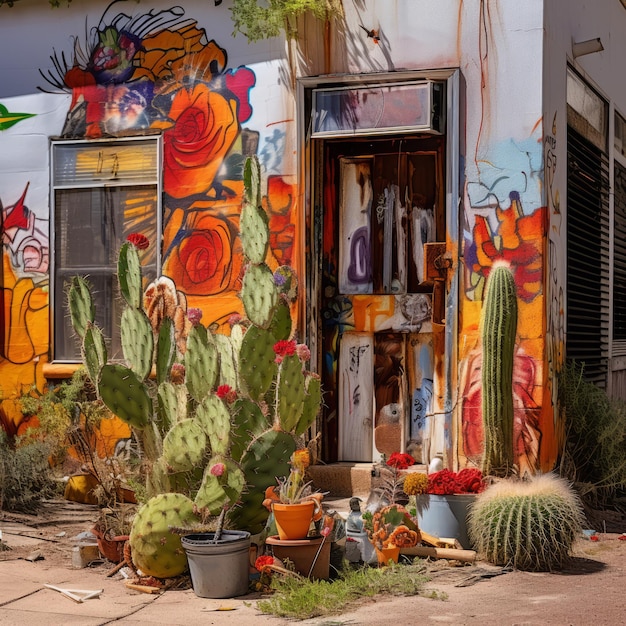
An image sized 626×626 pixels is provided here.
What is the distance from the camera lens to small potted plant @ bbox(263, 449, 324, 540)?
6230 millimetres

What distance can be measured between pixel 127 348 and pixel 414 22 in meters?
3.58

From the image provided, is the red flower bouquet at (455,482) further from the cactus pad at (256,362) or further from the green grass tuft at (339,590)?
the cactus pad at (256,362)

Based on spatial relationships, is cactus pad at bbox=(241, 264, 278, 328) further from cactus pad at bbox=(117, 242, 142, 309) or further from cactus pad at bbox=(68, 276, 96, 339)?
cactus pad at bbox=(68, 276, 96, 339)

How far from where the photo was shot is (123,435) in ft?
30.6

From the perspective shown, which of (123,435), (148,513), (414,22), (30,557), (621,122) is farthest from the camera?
(621,122)

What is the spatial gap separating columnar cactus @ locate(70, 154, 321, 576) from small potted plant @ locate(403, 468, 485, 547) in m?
0.89

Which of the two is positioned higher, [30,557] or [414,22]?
[414,22]

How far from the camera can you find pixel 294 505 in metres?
6.23

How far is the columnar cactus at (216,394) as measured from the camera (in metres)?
6.50

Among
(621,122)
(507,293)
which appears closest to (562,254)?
(507,293)

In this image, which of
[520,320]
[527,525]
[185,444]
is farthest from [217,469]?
[520,320]

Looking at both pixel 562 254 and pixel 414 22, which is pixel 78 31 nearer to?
pixel 414 22

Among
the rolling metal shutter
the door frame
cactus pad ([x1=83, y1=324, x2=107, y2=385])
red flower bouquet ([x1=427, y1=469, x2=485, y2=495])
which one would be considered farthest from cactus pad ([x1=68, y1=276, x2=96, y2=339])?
the rolling metal shutter

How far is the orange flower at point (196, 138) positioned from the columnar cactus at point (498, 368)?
2941 mm
